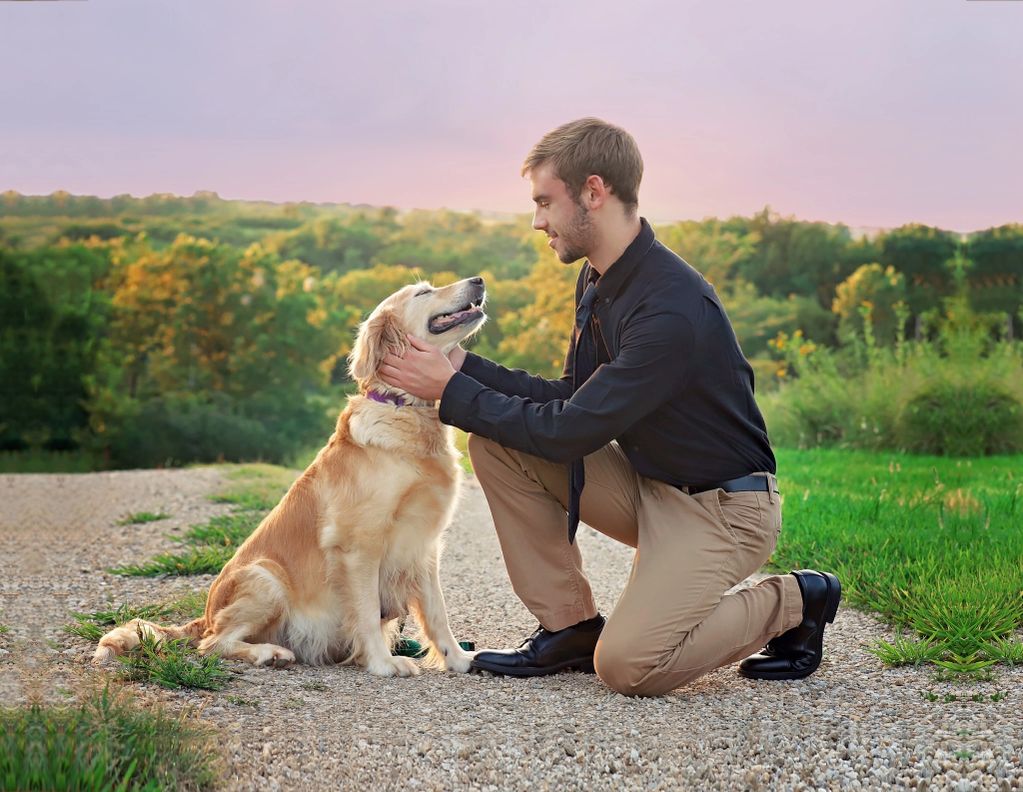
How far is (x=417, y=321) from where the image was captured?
147 inches

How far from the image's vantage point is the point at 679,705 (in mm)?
3252

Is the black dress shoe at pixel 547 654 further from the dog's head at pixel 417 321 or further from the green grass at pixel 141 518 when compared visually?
the green grass at pixel 141 518

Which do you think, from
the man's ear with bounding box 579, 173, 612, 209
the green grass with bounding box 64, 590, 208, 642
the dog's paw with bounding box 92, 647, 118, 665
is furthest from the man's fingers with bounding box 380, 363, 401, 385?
the green grass with bounding box 64, 590, 208, 642

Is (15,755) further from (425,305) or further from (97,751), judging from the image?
(425,305)

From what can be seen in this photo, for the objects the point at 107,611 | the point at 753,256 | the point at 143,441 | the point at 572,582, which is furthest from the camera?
the point at 753,256

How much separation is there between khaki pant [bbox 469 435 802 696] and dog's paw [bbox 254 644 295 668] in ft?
2.81

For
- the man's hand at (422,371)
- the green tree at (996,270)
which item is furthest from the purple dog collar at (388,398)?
the green tree at (996,270)

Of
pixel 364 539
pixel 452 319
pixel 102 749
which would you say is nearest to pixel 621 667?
pixel 364 539

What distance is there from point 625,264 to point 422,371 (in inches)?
31.7

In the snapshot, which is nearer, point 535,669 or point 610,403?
point 610,403

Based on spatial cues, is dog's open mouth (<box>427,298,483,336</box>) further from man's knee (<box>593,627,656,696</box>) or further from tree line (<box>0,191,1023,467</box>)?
tree line (<box>0,191,1023,467</box>)

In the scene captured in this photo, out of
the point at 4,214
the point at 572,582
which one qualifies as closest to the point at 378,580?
the point at 572,582

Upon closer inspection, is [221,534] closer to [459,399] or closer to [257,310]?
[459,399]

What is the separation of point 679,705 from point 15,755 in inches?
75.9
